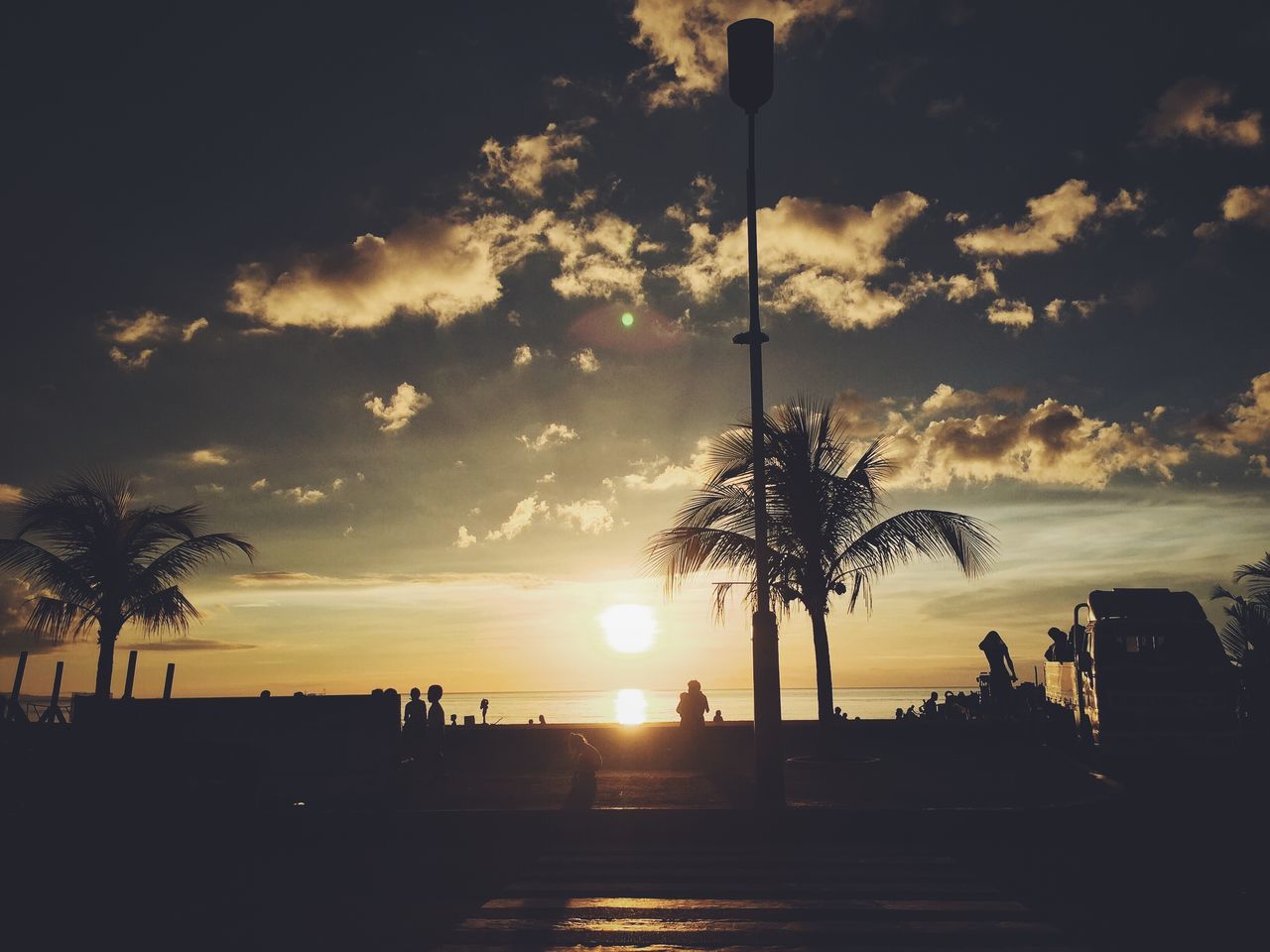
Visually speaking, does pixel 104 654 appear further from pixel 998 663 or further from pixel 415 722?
pixel 998 663

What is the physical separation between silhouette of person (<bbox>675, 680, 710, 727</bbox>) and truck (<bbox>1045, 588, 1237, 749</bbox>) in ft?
27.9

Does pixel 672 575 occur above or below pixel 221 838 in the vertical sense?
above

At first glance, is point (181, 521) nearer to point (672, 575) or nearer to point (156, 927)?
point (672, 575)

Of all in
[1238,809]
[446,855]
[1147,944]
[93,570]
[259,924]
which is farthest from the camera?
[93,570]

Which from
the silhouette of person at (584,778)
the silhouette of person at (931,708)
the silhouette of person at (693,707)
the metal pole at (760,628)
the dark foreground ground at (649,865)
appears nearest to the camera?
the dark foreground ground at (649,865)

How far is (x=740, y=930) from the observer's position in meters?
7.64

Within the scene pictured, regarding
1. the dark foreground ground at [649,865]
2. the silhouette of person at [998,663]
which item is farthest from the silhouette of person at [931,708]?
the dark foreground ground at [649,865]

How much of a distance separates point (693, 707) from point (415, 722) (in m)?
7.11

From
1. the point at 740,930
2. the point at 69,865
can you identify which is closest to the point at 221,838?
the point at 69,865

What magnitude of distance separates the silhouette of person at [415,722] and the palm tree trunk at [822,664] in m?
7.81

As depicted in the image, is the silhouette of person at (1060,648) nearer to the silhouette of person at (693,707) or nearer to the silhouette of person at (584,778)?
the silhouette of person at (693,707)

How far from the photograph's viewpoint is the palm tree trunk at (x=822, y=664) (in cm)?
2019

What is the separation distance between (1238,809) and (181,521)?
23.0 meters

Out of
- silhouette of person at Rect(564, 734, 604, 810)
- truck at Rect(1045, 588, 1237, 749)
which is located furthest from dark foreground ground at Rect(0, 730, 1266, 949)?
truck at Rect(1045, 588, 1237, 749)
